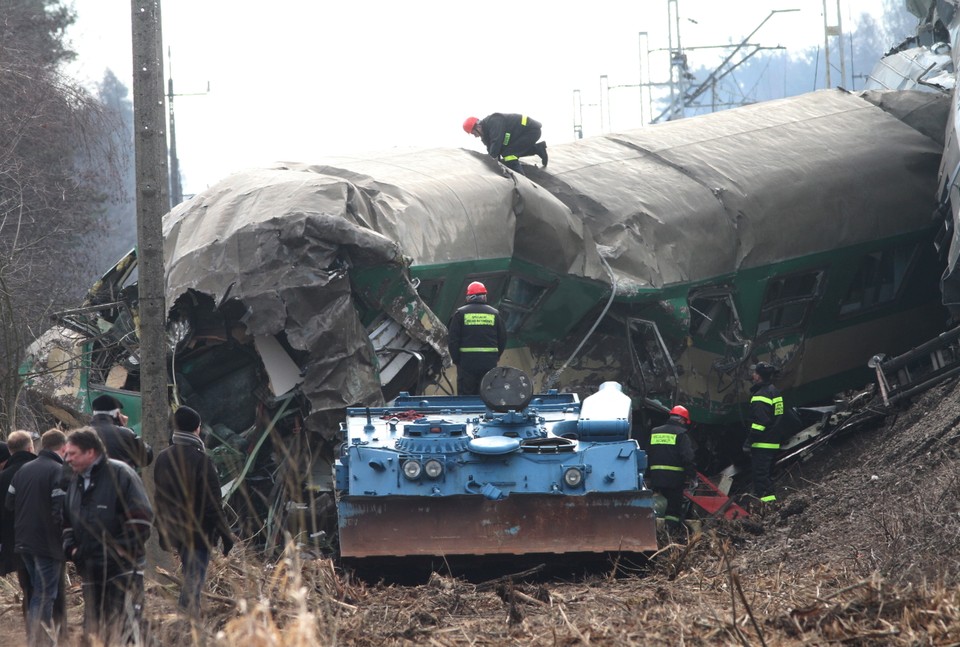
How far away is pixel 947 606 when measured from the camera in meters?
6.16

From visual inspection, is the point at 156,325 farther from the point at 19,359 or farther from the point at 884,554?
the point at 884,554

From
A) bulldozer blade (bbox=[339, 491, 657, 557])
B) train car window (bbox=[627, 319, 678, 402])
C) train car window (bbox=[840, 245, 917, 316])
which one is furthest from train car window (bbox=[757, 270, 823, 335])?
bulldozer blade (bbox=[339, 491, 657, 557])

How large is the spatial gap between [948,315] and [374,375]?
8087mm

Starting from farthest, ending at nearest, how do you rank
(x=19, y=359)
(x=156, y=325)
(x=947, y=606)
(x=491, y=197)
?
(x=491, y=197), (x=19, y=359), (x=156, y=325), (x=947, y=606)

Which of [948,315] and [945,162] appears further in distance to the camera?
[948,315]

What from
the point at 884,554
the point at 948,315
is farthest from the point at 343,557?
the point at 948,315

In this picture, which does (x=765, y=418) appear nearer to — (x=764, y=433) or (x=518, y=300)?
(x=764, y=433)

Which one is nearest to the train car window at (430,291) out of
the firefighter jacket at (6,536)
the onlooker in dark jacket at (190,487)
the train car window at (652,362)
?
the train car window at (652,362)

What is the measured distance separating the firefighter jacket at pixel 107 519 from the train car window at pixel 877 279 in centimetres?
986

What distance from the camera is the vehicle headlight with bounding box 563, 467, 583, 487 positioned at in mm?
8555

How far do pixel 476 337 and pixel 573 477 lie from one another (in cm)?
247

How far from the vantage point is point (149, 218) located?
29.4 feet

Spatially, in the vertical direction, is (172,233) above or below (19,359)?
above

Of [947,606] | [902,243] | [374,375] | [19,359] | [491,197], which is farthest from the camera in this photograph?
[902,243]
